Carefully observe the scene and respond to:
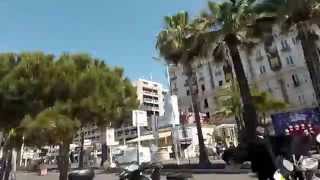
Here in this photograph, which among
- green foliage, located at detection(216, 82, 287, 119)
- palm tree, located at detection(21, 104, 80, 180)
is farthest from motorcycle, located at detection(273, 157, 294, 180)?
green foliage, located at detection(216, 82, 287, 119)

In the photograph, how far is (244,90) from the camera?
20.8m

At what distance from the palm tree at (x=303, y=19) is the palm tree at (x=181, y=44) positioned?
214 inches

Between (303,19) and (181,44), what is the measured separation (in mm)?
8384

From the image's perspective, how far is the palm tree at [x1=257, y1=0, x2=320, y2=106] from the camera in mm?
17297

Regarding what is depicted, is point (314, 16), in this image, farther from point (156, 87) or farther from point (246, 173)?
point (156, 87)

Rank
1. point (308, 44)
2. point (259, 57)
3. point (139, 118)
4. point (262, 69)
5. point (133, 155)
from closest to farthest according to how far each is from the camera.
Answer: point (308, 44)
point (139, 118)
point (133, 155)
point (262, 69)
point (259, 57)

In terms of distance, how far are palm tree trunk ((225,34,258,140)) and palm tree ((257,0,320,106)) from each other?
112 inches

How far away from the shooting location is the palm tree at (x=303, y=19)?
17.3 meters

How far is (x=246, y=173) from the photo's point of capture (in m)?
17.0

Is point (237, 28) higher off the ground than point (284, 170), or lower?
higher

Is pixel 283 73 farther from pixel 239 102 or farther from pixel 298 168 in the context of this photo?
pixel 298 168

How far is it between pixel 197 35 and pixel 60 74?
1003 centimetres

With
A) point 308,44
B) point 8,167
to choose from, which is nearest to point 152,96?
point 8,167

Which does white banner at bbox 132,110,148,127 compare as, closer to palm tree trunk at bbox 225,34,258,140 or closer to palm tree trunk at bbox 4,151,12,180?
→ palm tree trunk at bbox 225,34,258,140
